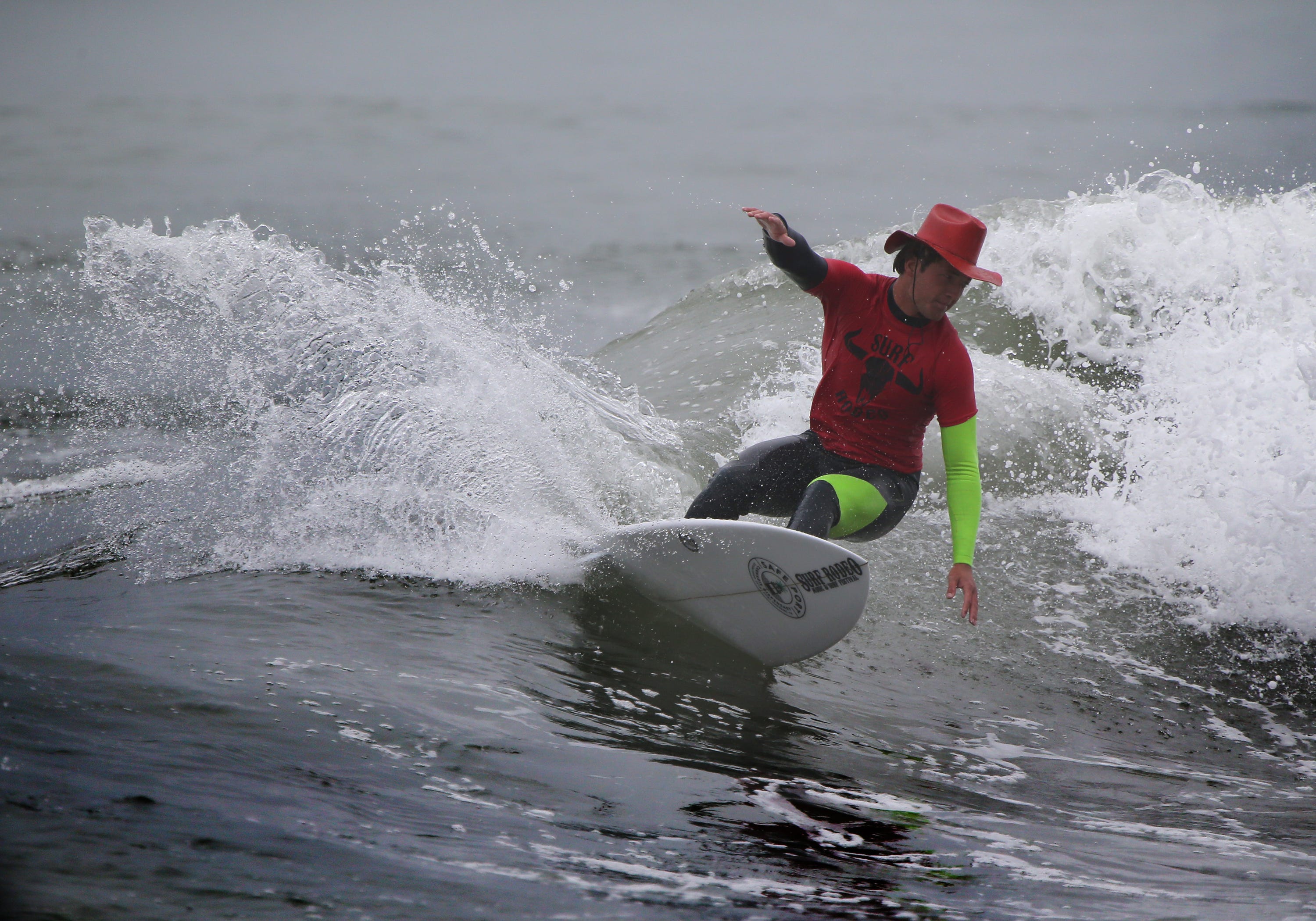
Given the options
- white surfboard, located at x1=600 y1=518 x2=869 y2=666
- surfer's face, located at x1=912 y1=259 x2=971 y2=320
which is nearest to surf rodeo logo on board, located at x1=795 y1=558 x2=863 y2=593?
white surfboard, located at x1=600 y1=518 x2=869 y2=666

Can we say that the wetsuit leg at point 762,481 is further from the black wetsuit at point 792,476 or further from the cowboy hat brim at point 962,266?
the cowboy hat brim at point 962,266

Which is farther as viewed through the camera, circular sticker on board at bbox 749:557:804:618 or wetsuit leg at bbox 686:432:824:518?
wetsuit leg at bbox 686:432:824:518

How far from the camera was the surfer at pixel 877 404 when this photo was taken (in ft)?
11.7

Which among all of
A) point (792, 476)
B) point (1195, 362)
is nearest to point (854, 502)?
point (792, 476)

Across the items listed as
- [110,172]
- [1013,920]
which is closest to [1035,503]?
[1013,920]

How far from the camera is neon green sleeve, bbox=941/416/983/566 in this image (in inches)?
139

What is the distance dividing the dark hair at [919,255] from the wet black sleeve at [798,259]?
0.95 feet

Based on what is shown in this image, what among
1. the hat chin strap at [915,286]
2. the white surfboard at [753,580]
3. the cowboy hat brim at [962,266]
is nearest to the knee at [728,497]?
the white surfboard at [753,580]

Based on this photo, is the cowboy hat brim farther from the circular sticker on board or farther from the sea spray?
the sea spray

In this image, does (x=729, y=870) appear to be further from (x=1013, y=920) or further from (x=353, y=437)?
(x=353, y=437)

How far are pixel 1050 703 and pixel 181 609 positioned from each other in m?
3.20

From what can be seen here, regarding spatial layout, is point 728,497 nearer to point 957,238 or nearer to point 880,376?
point 880,376

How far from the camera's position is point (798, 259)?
370cm

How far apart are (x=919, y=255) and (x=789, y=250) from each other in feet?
1.59
